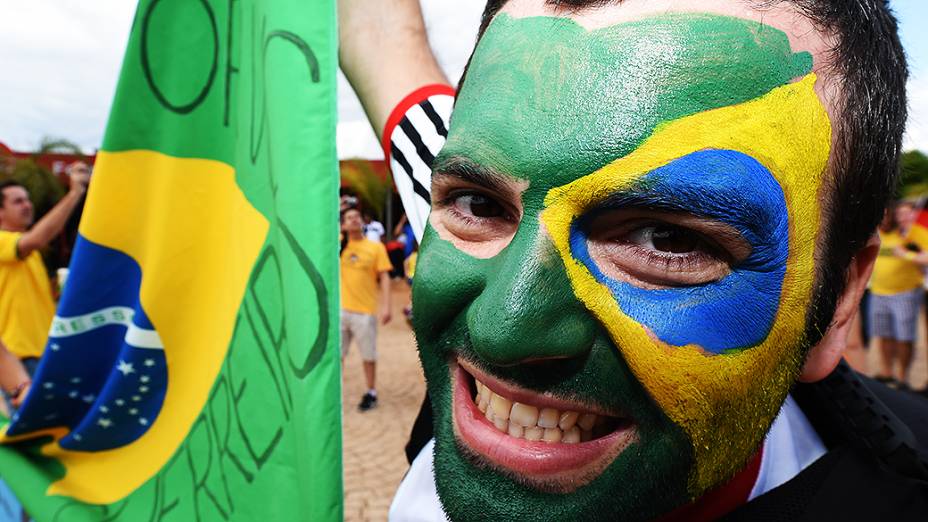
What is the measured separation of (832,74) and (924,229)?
220 inches

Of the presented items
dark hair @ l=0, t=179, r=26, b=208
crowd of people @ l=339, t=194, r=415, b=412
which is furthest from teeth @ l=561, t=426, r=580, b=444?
crowd of people @ l=339, t=194, r=415, b=412

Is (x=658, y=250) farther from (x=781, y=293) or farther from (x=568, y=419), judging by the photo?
(x=568, y=419)

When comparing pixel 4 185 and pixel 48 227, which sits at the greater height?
pixel 4 185

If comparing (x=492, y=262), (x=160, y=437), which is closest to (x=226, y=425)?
(x=160, y=437)

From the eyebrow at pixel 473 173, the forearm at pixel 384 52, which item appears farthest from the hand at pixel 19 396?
the eyebrow at pixel 473 173

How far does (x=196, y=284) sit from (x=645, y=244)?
1418mm

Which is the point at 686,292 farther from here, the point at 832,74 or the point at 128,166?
the point at 128,166

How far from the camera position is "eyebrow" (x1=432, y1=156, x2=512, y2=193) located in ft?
3.35

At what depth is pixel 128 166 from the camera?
189 cm

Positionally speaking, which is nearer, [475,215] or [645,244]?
[645,244]

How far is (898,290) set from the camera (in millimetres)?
5668

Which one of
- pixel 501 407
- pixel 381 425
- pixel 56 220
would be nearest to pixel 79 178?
pixel 56 220

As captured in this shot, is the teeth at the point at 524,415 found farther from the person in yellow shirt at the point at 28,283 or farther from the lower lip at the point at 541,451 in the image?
the person in yellow shirt at the point at 28,283

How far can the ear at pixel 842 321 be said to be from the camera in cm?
119
